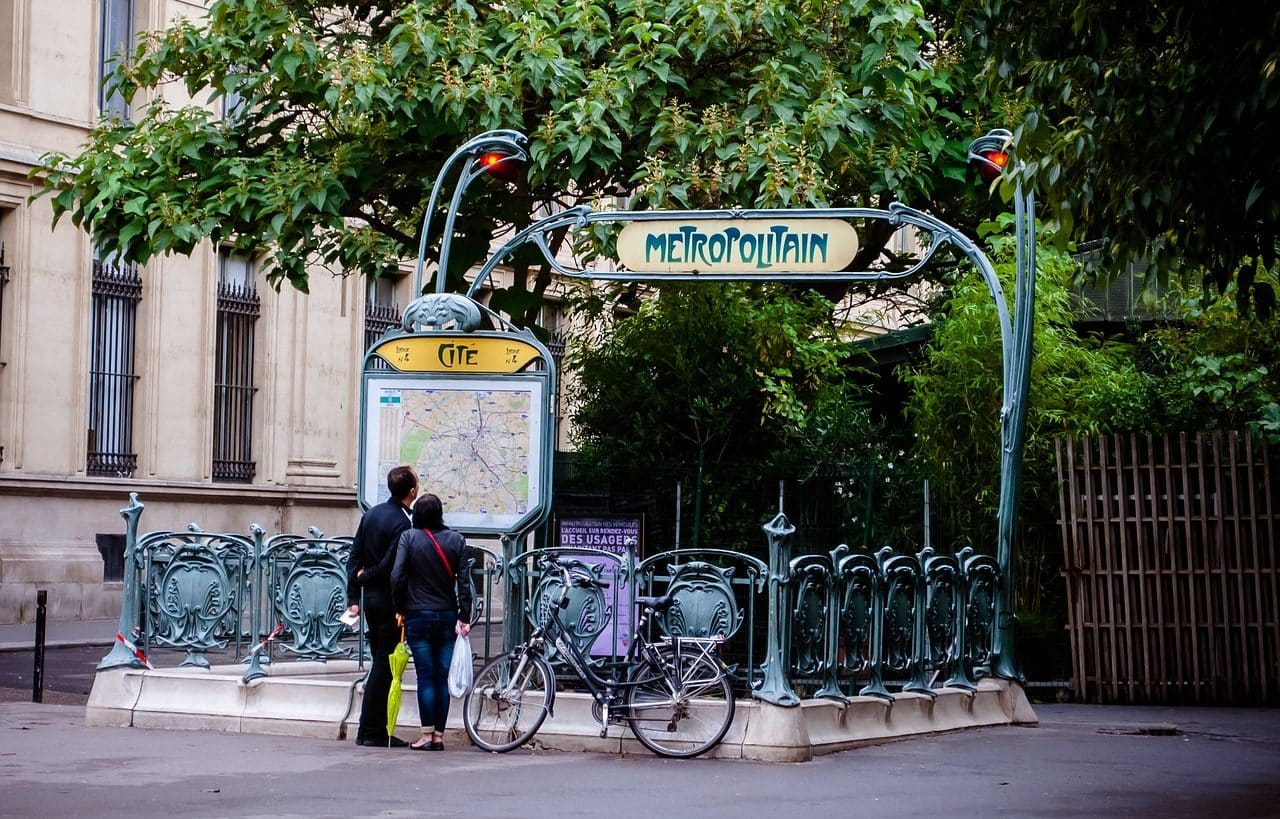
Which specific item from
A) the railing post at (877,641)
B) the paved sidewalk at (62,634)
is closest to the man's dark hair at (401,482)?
the railing post at (877,641)

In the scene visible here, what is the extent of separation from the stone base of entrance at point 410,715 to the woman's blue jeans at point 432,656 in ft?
1.31

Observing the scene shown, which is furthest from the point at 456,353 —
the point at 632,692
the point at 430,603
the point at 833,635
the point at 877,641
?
the point at 877,641

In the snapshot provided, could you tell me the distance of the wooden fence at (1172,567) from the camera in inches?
656

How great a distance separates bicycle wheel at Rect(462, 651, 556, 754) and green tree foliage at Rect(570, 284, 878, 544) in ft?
19.4

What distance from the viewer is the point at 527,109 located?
17484 millimetres

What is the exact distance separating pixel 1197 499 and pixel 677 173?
223 inches

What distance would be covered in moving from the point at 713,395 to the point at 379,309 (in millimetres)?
15843

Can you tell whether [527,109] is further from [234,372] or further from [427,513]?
[234,372]

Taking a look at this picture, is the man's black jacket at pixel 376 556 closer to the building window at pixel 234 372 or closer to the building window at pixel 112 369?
the building window at pixel 112 369

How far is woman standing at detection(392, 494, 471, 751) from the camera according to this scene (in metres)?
12.0

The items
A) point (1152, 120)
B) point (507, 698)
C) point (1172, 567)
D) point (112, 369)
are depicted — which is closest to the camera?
point (1152, 120)

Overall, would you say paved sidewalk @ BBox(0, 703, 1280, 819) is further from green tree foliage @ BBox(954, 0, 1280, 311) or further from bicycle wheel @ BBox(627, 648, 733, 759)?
green tree foliage @ BBox(954, 0, 1280, 311)

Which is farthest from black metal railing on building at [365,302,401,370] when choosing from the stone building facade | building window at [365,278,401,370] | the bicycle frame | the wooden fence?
the bicycle frame

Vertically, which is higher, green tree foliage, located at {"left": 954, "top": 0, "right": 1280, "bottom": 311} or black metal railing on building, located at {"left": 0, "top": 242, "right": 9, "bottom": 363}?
black metal railing on building, located at {"left": 0, "top": 242, "right": 9, "bottom": 363}
